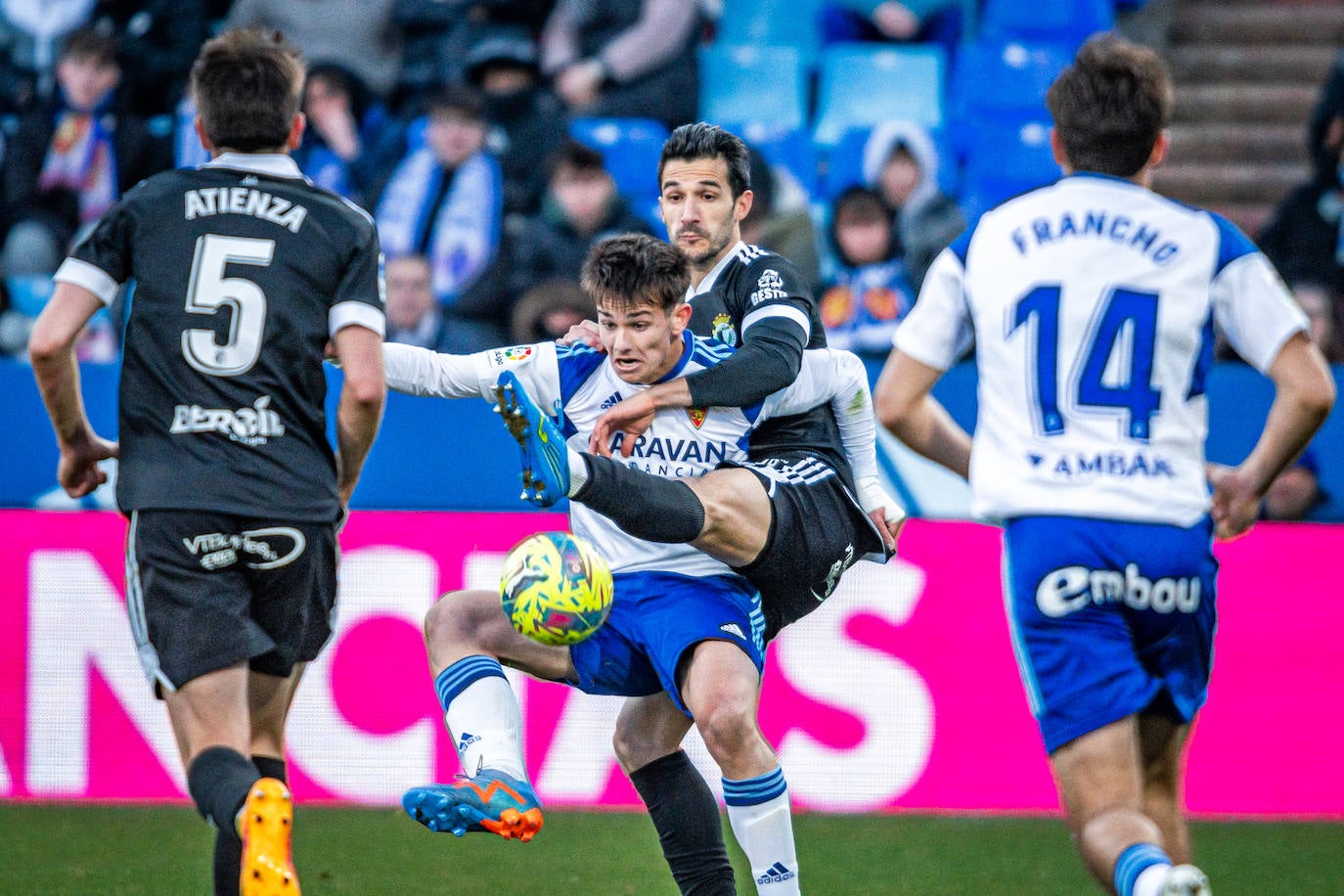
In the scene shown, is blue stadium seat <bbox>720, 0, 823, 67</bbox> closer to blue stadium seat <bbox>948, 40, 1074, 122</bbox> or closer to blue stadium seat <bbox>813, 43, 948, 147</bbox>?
blue stadium seat <bbox>813, 43, 948, 147</bbox>

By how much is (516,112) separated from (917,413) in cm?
620

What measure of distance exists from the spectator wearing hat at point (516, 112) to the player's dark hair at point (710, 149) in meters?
4.48

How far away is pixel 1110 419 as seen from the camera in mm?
3248

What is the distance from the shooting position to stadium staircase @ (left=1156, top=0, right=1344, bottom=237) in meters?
10.1

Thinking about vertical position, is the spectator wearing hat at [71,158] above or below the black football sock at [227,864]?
above

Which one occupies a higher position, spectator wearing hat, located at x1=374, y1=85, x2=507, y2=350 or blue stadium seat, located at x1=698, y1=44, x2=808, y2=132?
blue stadium seat, located at x1=698, y1=44, x2=808, y2=132

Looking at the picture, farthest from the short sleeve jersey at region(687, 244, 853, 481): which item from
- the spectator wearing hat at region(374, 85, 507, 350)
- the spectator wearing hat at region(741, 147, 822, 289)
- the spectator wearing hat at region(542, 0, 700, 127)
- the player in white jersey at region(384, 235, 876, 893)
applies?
the spectator wearing hat at region(542, 0, 700, 127)

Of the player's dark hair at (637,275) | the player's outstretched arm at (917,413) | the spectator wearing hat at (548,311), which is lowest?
the spectator wearing hat at (548,311)

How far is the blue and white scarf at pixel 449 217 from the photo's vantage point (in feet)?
28.5

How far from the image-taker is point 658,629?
4090mm

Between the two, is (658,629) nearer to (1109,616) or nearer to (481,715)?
(481,715)

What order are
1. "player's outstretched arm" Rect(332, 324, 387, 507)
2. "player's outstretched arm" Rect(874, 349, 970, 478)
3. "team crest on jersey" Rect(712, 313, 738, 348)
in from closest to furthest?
"player's outstretched arm" Rect(874, 349, 970, 478)
"player's outstretched arm" Rect(332, 324, 387, 507)
"team crest on jersey" Rect(712, 313, 738, 348)

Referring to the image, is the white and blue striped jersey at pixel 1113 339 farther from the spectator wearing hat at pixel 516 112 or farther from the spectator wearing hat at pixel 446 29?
the spectator wearing hat at pixel 446 29

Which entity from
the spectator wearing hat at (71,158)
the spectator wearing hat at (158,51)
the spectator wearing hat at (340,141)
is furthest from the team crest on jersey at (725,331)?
the spectator wearing hat at (158,51)
